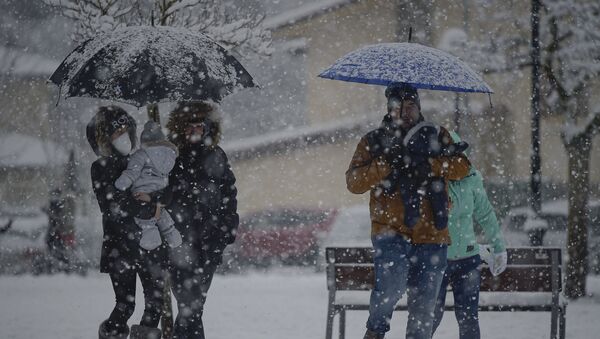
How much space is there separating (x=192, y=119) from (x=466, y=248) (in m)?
2.10

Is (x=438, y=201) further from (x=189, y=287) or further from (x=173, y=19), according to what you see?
(x=173, y=19)

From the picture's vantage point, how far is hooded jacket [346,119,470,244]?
492 centimetres

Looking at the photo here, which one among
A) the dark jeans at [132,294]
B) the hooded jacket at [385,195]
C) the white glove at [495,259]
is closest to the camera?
the hooded jacket at [385,195]

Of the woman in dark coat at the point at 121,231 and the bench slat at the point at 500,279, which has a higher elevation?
the woman in dark coat at the point at 121,231

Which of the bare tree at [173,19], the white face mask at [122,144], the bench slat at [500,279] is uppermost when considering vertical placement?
the bare tree at [173,19]

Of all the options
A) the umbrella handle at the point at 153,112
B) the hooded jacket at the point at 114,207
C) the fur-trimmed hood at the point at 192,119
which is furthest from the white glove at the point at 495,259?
the umbrella handle at the point at 153,112

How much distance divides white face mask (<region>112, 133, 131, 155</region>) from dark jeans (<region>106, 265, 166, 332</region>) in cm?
80

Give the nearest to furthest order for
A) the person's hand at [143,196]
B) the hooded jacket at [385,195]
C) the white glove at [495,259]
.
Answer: the hooded jacket at [385,195] → the person's hand at [143,196] → the white glove at [495,259]

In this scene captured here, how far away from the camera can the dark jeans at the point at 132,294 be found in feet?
17.5

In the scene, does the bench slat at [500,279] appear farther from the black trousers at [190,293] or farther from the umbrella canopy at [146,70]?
the umbrella canopy at [146,70]

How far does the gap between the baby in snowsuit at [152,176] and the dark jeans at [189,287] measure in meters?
0.15

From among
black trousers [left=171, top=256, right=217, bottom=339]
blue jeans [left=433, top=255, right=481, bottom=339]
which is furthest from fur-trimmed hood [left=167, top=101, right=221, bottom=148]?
blue jeans [left=433, top=255, right=481, bottom=339]

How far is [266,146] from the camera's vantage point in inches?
907

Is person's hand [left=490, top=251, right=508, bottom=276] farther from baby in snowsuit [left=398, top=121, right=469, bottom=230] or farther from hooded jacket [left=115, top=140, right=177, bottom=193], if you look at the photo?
hooded jacket [left=115, top=140, right=177, bottom=193]
